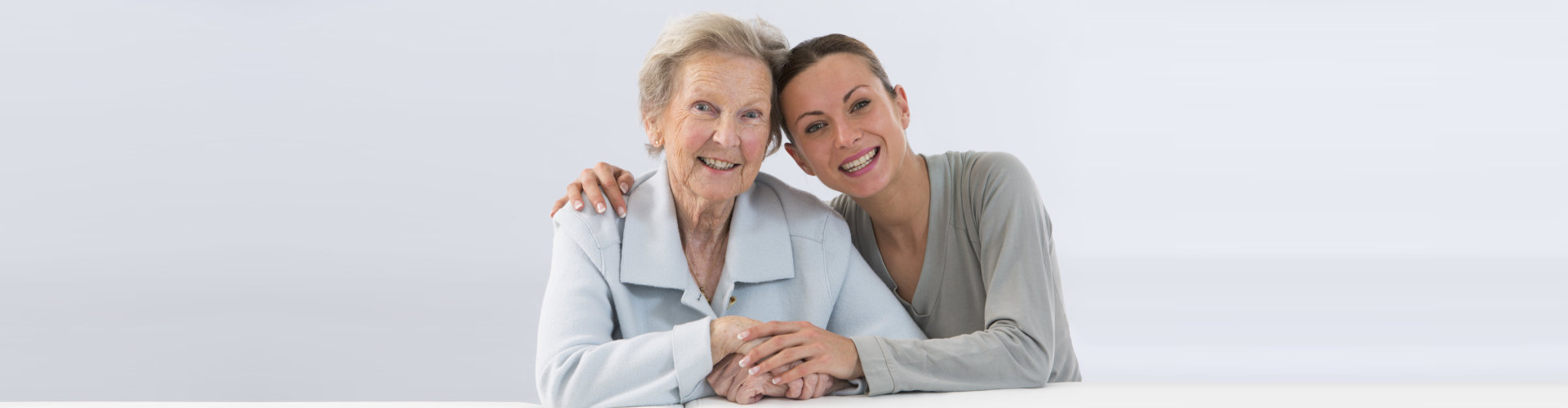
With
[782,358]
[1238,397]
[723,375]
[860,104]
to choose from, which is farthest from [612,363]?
[1238,397]

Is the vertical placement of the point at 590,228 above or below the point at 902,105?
below

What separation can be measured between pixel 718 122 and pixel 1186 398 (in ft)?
3.35

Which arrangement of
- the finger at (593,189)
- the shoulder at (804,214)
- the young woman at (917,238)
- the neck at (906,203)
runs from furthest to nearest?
the neck at (906,203), the shoulder at (804,214), the finger at (593,189), the young woman at (917,238)

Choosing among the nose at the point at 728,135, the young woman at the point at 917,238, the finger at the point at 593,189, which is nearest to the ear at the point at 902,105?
the young woman at the point at 917,238

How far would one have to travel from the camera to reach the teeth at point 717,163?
2277 mm

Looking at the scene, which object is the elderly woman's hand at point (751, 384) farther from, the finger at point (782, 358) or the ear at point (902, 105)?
the ear at point (902, 105)

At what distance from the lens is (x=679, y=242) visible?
2.32 metres

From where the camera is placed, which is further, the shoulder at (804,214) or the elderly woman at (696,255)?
the shoulder at (804,214)

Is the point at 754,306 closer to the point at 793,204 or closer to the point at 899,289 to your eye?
the point at 793,204

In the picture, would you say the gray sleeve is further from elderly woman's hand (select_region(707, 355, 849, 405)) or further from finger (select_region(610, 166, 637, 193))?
finger (select_region(610, 166, 637, 193))

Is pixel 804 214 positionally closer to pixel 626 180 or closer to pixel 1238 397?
pixel 626 180

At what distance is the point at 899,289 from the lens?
2.70 metres

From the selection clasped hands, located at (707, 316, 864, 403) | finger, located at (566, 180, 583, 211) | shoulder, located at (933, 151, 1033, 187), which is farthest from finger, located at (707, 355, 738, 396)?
shoulder, located at (933, 151, 1033, 187)

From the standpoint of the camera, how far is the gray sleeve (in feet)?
6.88
